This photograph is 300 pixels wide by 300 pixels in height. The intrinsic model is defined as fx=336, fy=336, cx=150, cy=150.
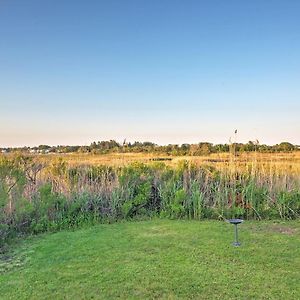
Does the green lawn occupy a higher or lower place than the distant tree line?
lower

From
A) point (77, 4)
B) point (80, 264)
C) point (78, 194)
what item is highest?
point (77, 4)

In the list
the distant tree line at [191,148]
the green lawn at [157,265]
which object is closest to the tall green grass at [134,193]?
the green lawn at [157,265]

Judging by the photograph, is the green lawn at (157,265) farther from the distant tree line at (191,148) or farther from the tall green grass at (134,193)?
the distant tree line at (191,148)

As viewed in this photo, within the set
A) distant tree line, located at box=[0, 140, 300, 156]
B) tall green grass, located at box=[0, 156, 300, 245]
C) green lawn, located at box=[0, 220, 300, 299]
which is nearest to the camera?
green lawn, located at box=[0, 220, 300, 299]

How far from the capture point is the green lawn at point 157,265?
2.77 metres

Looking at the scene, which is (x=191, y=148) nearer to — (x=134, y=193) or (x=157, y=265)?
(x=134, y=193)

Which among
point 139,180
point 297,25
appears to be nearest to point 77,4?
point 139,180

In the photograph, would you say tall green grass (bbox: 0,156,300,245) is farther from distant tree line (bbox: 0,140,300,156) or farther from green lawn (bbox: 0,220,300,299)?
distant tree line (bbox: 0,140,300,156)

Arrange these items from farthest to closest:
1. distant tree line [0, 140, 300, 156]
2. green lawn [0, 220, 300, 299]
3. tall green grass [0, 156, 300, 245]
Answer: distant tree line [0, 140, 300, 156], tall green grass [0, 156, 300, 245], green lawn [0, 220, 300, 299]

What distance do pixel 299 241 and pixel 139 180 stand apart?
3415mm

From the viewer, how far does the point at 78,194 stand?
6230 mm

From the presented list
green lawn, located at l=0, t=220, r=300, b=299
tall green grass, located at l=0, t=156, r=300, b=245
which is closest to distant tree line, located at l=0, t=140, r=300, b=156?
tall green grass, located at l=0, t=156, r=300, b=245

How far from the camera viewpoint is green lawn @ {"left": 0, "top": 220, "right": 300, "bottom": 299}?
277 cm

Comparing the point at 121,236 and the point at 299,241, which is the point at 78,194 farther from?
the point at 299,241
